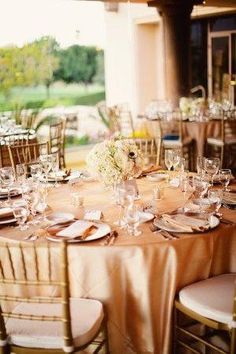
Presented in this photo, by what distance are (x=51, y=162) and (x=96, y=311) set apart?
138cm

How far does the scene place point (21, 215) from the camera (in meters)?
2.64

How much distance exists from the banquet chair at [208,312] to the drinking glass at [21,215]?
897 millimetres

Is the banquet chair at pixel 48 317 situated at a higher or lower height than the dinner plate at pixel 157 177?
lower

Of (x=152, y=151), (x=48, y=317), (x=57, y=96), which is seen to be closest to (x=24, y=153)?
(x=152, y=151)

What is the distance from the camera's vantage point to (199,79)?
31.5 ft

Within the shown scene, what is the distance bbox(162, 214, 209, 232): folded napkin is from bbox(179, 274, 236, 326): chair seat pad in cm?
28

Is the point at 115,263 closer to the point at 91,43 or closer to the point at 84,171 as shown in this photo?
the point at 84,171

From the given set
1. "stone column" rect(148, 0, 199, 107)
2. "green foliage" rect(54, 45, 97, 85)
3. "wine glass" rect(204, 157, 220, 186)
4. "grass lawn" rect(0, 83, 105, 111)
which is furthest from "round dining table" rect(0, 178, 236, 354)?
"green foliage" rect(54, 45, 97, 85)

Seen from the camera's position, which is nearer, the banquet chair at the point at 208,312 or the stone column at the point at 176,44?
the banquet chair at the point at 208,312

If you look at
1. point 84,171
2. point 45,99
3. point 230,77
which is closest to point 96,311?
point 84,171

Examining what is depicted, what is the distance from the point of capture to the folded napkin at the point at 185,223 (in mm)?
2525

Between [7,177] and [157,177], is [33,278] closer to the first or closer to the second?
[7,177]

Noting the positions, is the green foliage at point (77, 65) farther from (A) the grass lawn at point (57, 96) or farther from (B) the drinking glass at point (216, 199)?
(B) the drinking glass at point (216, 199)

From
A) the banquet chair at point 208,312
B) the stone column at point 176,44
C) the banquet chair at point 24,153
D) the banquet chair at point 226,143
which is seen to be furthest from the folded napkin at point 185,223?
the stone column at point 176,44
